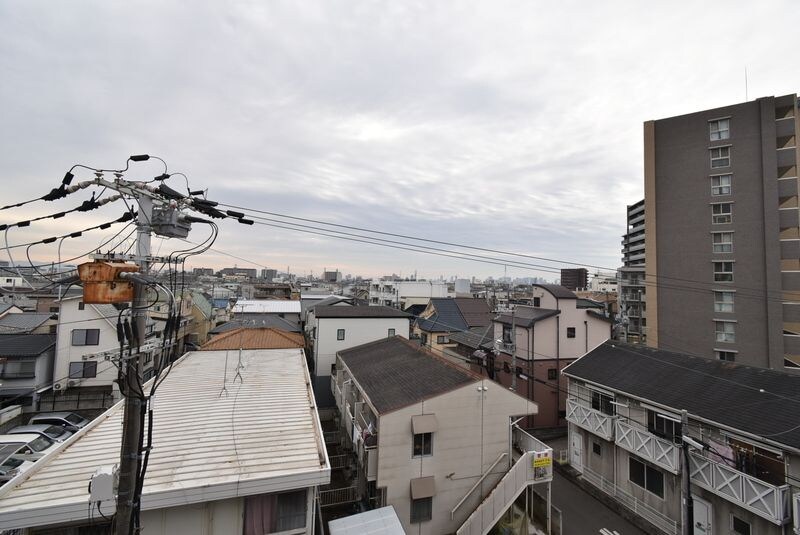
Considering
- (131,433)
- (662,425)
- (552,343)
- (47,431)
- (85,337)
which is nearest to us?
(131,433)

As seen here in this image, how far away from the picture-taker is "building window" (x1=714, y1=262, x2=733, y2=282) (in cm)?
2428

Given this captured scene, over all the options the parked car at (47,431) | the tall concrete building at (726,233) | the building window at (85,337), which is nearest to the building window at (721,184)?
the tall concrete building at (726,233)

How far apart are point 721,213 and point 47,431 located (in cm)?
4181

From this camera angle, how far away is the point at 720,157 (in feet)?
82.3

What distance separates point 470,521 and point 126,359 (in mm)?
11783

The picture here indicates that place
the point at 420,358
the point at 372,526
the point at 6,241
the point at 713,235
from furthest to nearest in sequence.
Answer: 1. the point at 713,235
2. the point at 420,358
3. the point at 372,526
4. the point at 6,241

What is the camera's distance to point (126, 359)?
4.94 m

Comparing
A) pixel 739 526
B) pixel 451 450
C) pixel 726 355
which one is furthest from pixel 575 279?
pixel 451 450

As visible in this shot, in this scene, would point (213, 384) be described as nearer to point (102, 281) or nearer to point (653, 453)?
point (102, 281)

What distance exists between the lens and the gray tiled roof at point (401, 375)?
13.0m

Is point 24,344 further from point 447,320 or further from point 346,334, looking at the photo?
point 447,320

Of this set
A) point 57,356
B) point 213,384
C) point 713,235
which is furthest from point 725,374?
point 57,356

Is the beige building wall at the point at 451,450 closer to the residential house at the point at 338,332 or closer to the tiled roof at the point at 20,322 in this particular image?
the residential house at the point at 338,332

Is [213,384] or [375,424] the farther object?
[213,384]
